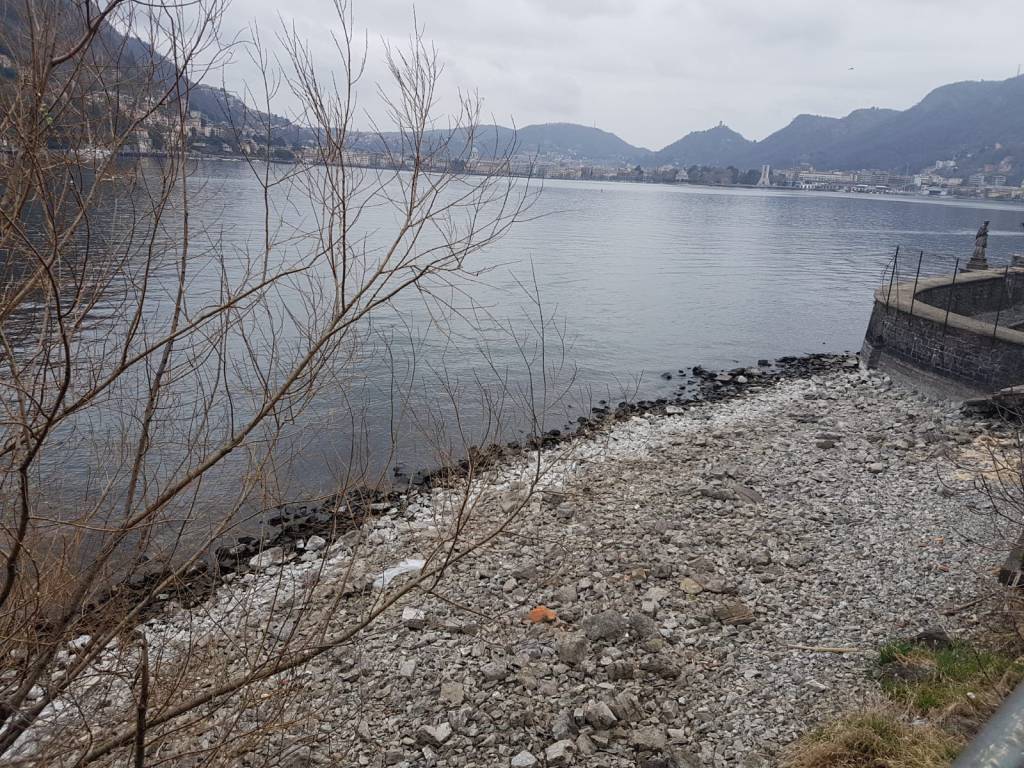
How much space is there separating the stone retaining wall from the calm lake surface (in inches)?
179

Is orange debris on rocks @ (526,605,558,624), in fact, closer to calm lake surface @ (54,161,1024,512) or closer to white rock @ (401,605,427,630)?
white rock @ (401,605,427,630)

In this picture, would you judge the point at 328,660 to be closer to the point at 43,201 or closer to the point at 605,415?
the point at 43,201

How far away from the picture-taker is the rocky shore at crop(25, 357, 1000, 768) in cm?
528

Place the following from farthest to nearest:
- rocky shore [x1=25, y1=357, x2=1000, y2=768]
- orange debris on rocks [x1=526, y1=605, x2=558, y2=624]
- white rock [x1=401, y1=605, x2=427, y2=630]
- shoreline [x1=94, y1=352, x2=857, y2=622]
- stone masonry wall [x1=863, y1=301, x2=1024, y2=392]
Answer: stone masonry wall [x1=863, y1=301, x2=1024, y2=392]
orange debris on rocks [x1=526, y1=605, x2=558, y2=624]
white rock [x1=401, y1=605, x2=427, y2=630]
shoreline [x1=94, y1=352, x2=857, y2=622]
rocky shore [x1=25, y1=357, x2=1000, y2=768]

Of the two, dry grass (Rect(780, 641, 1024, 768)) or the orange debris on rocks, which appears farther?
the orange debris on rocks

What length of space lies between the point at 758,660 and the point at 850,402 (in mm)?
11833

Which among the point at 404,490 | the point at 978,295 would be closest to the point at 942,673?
the point at 404,490

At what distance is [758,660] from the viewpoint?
244 inches

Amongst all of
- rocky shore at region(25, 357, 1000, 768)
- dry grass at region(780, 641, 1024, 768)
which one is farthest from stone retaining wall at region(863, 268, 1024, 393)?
dry grass at region(780, 641, 1024, 768)

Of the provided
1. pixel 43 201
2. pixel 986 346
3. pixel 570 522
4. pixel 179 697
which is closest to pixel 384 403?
pixel 570 522

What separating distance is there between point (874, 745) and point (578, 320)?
21128mm

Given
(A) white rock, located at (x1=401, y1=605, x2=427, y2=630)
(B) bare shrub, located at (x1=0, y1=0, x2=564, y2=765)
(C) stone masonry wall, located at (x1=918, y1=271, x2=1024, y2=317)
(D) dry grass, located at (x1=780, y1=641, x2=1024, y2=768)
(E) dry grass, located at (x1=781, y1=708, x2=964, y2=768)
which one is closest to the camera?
(B) bare shrub, located at (x1=0, y1=0, x2=564, y2=765)

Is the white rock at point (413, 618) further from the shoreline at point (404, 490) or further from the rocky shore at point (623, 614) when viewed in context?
the shoreline at point (404, 490)

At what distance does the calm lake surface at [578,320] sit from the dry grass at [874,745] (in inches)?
127
